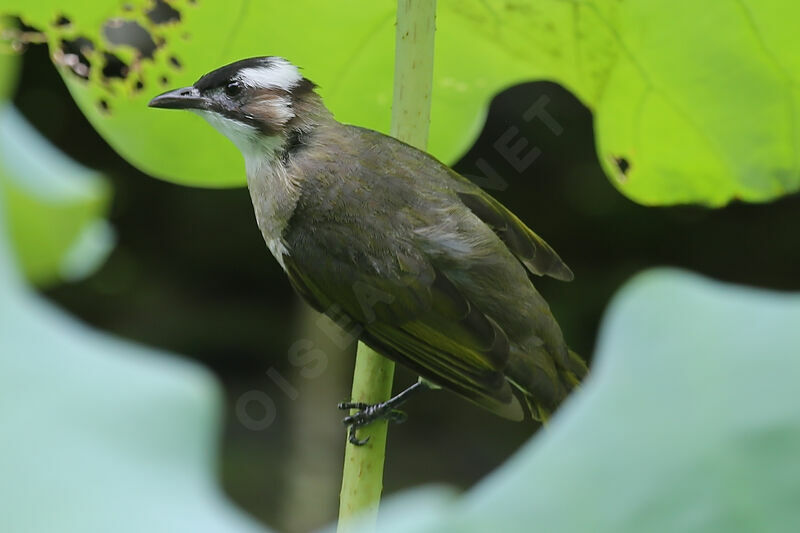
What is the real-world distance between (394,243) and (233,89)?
0.46 feet

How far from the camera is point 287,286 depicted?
286 centimetres

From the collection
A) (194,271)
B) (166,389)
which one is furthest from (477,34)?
(194,271)

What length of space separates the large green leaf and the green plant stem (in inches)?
6.5

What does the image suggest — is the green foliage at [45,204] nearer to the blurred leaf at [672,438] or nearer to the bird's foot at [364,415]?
the bird's foot at [364,415]

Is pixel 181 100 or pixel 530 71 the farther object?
pixel 530 71

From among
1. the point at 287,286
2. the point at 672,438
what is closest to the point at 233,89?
the point at 672,438

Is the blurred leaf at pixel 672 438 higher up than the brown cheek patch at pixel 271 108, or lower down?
higher up

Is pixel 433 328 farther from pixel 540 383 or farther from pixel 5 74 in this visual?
pixel 5 74

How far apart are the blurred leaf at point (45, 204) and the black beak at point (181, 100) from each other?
18 cm

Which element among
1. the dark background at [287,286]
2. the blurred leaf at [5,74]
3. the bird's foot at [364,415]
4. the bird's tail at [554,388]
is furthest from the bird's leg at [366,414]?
the dark background at [287,286]

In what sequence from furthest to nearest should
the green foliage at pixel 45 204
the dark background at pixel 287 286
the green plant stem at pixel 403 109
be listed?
the dark background at pixel 287 286 < the green foliage at pixel 45 204 < the green plant stem at pixel 403 109

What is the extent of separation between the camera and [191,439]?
1.43ft

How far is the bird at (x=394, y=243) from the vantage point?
661 millimetres

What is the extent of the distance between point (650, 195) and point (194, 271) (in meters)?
2.28
